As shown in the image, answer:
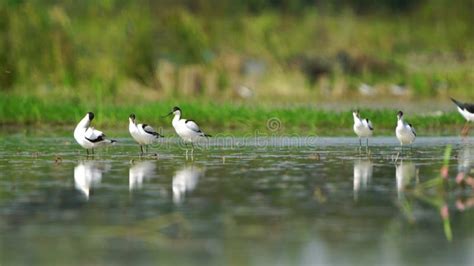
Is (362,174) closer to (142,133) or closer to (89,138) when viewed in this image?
(142,133)

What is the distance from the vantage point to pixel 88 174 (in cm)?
1841

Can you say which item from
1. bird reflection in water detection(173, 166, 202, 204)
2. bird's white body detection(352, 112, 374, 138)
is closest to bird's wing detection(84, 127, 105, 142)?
bird reflection in water detection(173, 166, 202, 204)

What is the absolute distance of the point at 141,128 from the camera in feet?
74.2

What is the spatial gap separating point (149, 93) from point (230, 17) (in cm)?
1917

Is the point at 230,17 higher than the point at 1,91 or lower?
higher

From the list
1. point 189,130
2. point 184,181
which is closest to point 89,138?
point 189,130

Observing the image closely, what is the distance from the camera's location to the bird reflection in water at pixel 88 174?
656 inches

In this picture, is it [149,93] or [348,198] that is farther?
[149,93]

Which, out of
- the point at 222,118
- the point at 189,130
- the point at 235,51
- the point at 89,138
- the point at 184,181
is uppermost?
the point at 235,51

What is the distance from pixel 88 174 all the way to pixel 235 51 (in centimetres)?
2601

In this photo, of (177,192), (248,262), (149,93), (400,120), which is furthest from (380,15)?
(248,262)

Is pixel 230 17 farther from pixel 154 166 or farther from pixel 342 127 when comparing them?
pixel 154 166

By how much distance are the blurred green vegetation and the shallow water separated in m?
10.4

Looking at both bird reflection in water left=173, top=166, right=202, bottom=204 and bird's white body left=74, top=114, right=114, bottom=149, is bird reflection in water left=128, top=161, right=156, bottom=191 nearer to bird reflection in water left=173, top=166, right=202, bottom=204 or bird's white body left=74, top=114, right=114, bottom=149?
bird reflection in water left=173, top=166, right=202, bottom=204
